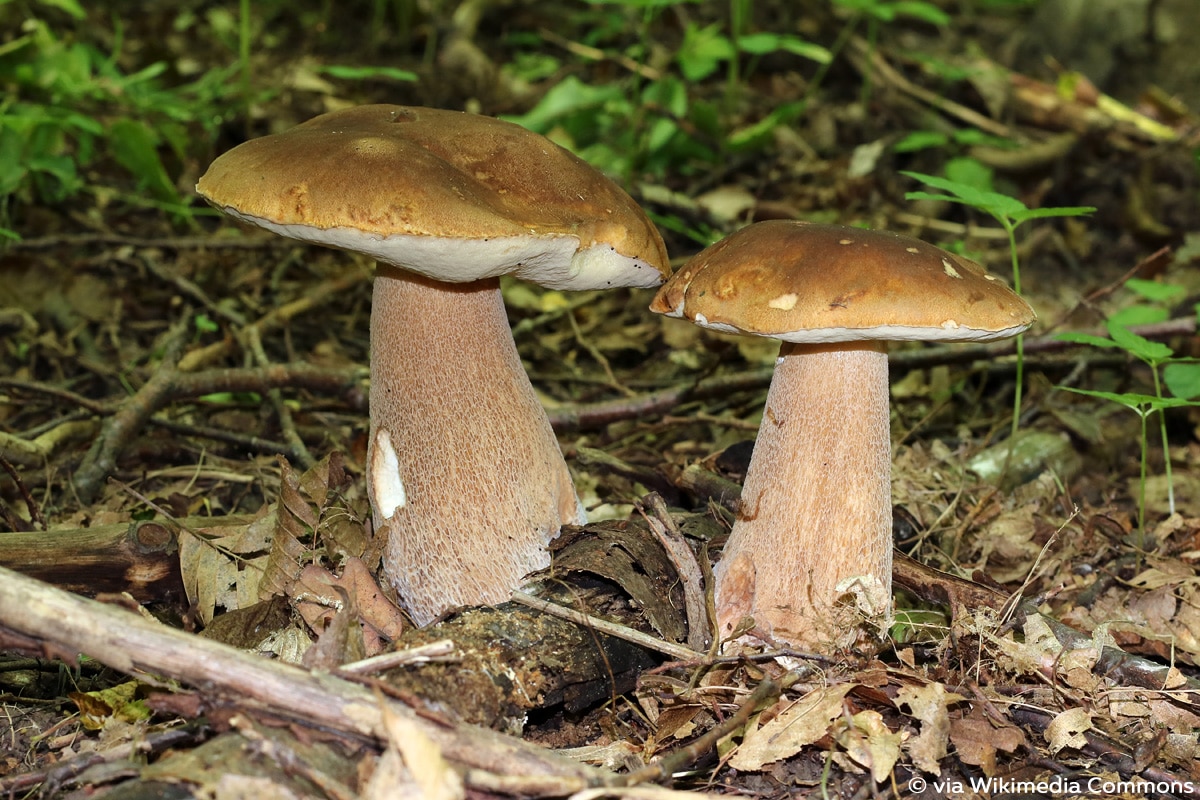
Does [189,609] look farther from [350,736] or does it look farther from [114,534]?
[350,736]

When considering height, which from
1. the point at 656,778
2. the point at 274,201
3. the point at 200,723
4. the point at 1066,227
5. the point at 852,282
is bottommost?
the point at 1066,227

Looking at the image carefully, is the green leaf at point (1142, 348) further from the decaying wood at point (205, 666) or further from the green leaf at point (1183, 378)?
the decaying wood at point (205, 666)

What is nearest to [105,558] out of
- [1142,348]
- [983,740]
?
[983,740]

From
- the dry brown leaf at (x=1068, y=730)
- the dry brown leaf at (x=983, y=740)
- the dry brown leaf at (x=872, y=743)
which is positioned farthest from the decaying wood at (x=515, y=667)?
the dry brown leaf at (x=1068, y=730)

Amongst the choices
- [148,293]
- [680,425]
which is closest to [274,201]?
[680,425]

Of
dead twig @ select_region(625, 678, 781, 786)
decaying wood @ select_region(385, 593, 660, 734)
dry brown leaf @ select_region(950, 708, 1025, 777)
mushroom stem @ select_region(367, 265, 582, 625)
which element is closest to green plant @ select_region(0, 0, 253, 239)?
mushroom stem @ select_region(367, 265, 582, 625)

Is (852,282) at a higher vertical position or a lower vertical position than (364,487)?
higher

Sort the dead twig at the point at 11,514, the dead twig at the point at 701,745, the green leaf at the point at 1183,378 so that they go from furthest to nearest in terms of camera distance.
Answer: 1. the green leaf at the point at 1183,378
2. the dead twig at the point at 11,514
3. the dead twig at the point at 701,745

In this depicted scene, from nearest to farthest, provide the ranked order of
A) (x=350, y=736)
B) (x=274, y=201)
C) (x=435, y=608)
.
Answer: (x=350, y=736), (x=274, y=201), (x=435, y=608)

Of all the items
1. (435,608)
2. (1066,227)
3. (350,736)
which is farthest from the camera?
(1066,227)
